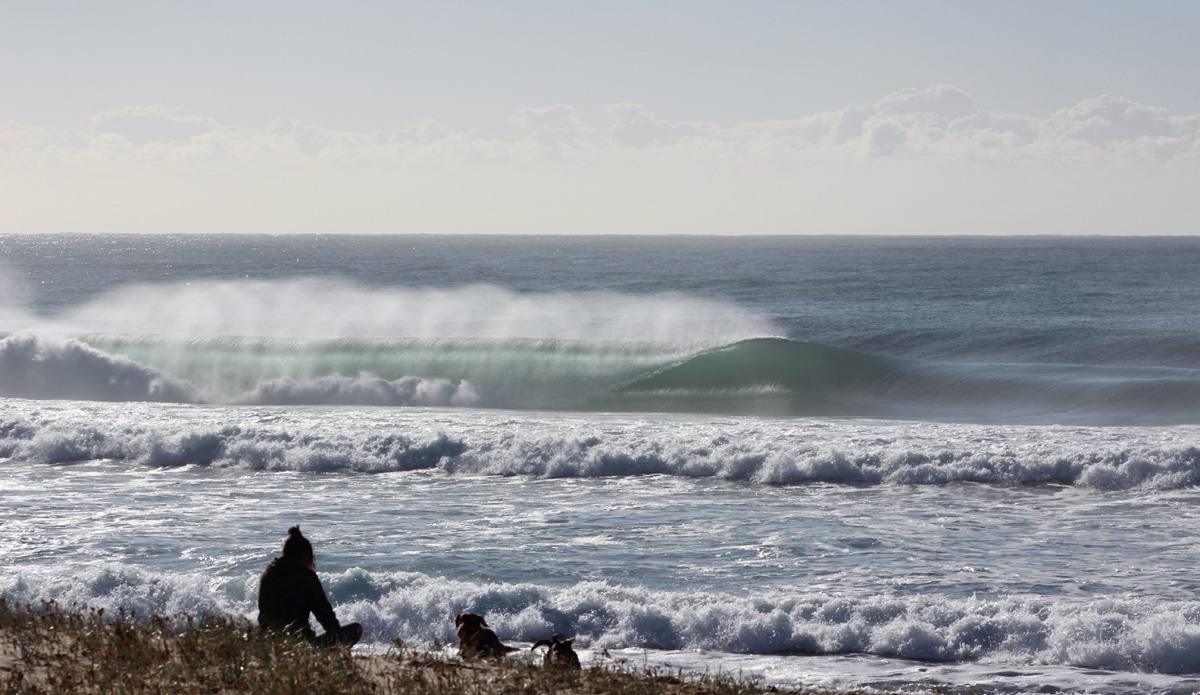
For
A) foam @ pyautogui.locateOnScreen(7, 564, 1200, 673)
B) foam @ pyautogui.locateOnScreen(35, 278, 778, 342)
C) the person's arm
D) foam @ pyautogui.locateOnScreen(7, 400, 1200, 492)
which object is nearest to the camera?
the person's arm

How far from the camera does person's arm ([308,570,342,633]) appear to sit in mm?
6227

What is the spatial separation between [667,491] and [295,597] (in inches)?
294

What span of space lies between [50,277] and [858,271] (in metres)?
55.2

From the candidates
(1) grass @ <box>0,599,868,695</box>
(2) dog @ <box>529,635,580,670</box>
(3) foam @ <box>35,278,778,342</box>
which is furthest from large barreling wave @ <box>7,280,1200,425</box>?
(1) grass @ <box>0,599,868,695</box>

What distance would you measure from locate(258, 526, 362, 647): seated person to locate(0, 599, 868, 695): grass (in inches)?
6.6

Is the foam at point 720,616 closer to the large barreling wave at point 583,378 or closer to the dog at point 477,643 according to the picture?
the dog at point 477,643

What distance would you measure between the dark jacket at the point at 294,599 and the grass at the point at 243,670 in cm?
16

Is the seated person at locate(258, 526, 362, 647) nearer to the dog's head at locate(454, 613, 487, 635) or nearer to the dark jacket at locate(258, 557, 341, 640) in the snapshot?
the dark jacket at locate(258, 557, 341, 640)

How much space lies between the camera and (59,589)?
8469mm

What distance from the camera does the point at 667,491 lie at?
13203 mm

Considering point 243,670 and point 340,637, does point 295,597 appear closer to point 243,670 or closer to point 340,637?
point 340,637

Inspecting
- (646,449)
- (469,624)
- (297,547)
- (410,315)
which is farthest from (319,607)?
(410,315)

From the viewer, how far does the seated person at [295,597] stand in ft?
20.5

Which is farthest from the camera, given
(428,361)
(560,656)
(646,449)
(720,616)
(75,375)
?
(428,361)
